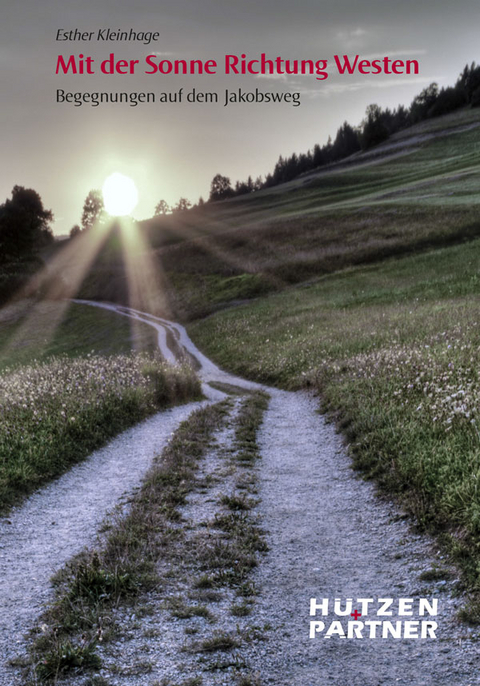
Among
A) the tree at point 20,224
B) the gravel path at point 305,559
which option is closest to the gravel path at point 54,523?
the gravel path at point 305,559

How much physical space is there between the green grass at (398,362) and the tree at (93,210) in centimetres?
13009

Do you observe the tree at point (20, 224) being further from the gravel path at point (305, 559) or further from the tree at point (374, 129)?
the tree at point (374, 129)

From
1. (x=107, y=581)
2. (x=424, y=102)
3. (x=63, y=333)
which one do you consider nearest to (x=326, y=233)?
(x=63, y=333)

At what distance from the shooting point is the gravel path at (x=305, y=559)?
4.78 m

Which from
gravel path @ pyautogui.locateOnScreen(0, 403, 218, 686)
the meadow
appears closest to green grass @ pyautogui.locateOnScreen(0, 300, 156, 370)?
the meadow

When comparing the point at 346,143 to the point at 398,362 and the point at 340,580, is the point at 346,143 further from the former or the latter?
the point at 340,580

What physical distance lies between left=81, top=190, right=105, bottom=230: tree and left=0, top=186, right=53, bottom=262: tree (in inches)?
2965

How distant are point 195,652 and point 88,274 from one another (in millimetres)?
83509

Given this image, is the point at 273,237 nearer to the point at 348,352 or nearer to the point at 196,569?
the point at 348,352

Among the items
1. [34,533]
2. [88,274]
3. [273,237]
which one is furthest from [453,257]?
[88,274]

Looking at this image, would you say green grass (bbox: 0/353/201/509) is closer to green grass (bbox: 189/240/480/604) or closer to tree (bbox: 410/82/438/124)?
green grass (bbox: 189/240/480/604)

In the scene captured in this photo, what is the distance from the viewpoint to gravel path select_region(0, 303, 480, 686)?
4781 millimetres

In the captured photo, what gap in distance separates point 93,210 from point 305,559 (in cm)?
16975

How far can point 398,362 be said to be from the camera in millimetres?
15945
